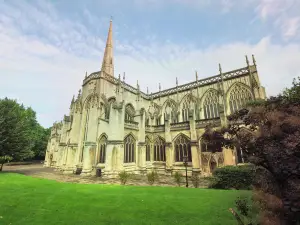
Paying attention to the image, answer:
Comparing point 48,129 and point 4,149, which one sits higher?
point 48,129

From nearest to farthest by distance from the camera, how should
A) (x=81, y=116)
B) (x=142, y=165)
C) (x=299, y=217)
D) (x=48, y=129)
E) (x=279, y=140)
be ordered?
1. (x=299, y=217)
2. (x=279, y=140)
3. (x=142, y=165)
4. (x=81, y=116)
5. (x=48, y=129)

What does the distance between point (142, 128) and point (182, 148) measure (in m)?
5.95

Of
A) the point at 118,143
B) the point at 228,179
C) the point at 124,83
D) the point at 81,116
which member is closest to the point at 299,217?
the point at 228,179

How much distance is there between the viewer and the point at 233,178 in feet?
36.2

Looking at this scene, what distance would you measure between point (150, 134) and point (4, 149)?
17.6 meters

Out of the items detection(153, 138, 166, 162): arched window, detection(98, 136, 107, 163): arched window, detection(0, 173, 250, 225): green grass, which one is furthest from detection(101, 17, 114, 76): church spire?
detection(0, 173, 250, 225): green grass

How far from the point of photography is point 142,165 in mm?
19531

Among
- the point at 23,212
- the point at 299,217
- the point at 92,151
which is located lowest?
the point at 23,212

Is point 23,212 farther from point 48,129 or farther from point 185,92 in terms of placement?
point 48,129

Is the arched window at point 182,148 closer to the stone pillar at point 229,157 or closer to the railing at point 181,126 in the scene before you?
the railing at point 181,126

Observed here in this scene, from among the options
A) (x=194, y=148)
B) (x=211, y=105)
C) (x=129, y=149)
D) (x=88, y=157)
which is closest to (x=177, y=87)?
(x=211, y=105)

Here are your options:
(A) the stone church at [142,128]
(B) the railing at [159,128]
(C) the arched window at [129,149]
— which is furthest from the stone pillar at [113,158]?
(B) the railing at [159,128]

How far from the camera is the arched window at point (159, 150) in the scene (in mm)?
21281

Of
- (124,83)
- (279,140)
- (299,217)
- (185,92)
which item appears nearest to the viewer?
(299,217)
